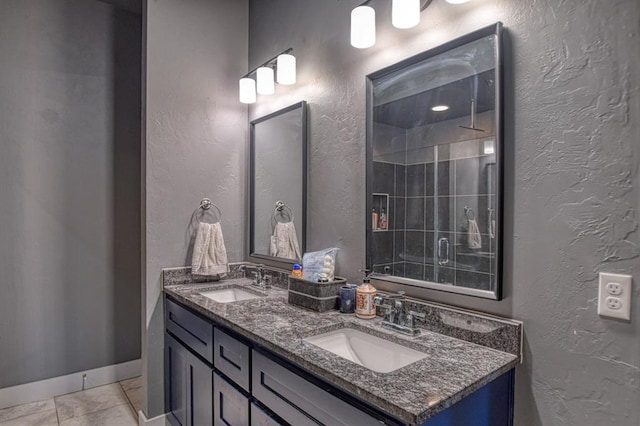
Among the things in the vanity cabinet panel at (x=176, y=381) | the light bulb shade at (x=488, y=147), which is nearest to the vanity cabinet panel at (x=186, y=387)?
the vanity cabinet panel at (x=176, y=381)

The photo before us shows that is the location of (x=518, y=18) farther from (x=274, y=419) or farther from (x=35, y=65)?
(x=35, y=65)

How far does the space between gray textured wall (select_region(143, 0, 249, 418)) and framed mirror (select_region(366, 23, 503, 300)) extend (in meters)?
1.16

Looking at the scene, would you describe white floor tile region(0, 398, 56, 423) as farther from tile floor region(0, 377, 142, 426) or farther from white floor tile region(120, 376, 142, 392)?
white floor tile region(120, 376, 142, 392)

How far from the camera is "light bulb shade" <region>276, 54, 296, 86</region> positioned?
6.69 feet

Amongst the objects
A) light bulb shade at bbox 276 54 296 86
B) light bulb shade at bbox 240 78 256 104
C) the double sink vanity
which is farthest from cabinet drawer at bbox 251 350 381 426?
light bulb shade at bbox 240 78 256 104

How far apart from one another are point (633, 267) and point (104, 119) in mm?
3064

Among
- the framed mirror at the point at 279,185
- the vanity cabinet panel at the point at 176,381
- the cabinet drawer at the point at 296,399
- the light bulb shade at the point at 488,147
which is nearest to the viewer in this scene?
the cabinet drawer at the point at 296,399

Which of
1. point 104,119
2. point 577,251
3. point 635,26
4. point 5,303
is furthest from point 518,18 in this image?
point 5,303

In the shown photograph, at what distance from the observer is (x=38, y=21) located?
2.53 meters

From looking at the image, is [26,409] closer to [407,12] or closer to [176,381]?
[176,381]

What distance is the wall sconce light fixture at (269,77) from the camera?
2.04 metres

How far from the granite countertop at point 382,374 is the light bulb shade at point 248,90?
49.4 inches

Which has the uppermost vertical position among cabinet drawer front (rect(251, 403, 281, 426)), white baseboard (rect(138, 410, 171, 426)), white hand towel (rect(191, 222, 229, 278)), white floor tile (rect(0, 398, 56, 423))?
white hand towel (rect(191, 222, 229, 278))

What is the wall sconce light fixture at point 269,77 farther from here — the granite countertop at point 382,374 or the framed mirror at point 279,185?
the granite countertop at point 382,374
